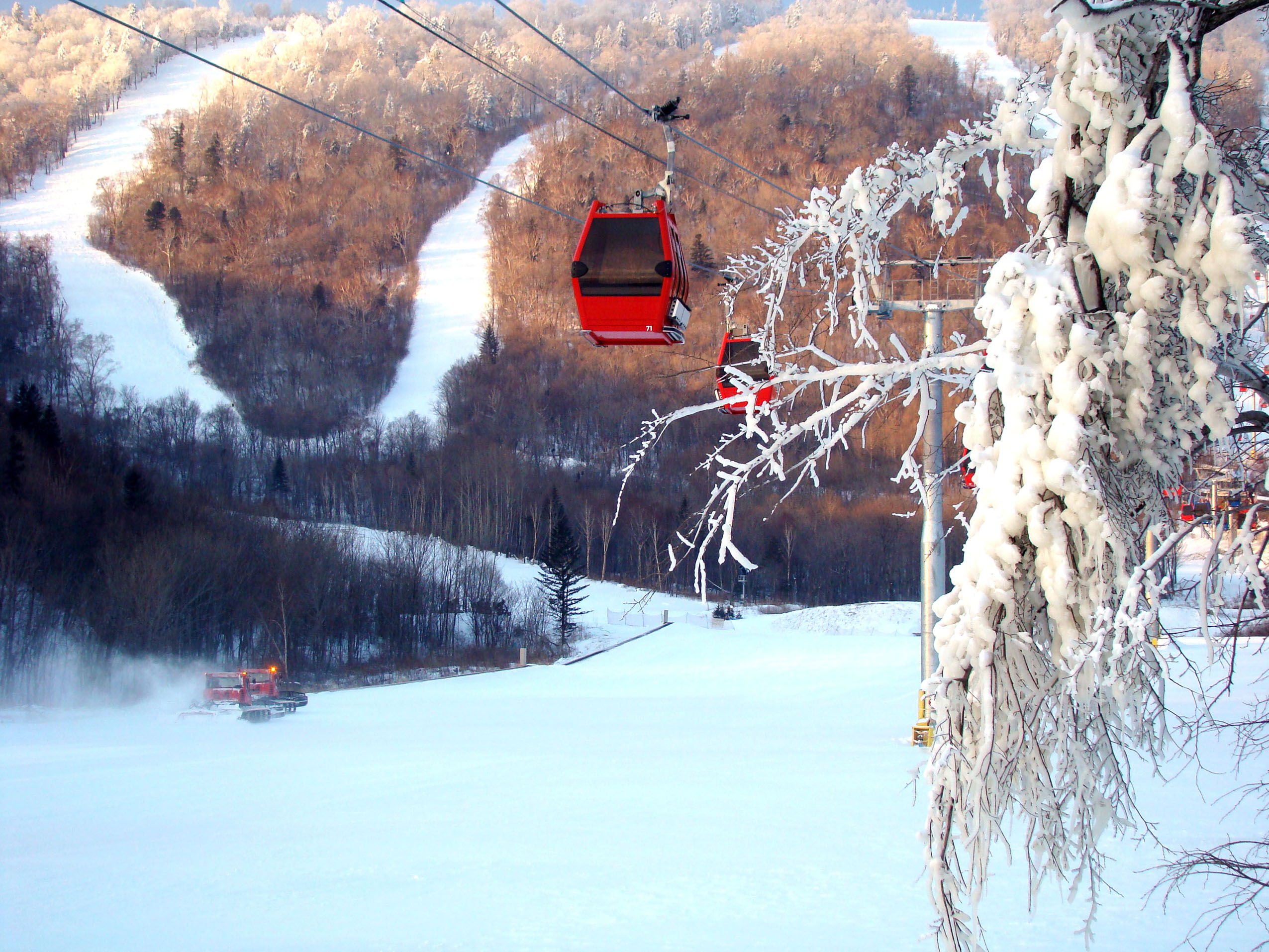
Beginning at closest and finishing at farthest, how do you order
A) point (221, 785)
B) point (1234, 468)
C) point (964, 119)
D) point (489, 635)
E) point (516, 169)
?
point (1234, 468), point (964, 119), point (221, 785), point (489, 635), point (516, 169)

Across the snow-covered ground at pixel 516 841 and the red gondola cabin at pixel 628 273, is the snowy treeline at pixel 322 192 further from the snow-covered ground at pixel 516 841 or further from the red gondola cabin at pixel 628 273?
the red gondola cabin at pixel 628 273

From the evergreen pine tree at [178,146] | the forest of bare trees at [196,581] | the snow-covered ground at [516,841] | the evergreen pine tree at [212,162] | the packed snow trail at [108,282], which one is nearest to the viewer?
the snow-covered ground at [516,841]

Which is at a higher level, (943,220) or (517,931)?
(943,220)

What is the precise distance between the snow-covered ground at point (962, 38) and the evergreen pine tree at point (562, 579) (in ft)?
422

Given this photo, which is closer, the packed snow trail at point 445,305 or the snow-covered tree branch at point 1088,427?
the snow-covered tree branch at point 1088,427

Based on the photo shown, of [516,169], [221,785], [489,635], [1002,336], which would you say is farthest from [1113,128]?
[516,169]

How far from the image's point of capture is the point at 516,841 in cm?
823

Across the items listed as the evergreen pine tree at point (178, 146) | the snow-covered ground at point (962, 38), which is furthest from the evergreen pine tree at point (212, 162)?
the snow-covered ground at point (962, 38)

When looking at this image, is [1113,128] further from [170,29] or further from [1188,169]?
[170,29]

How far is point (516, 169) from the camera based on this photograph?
116875 mm

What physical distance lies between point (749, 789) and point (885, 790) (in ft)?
Result: 4.73

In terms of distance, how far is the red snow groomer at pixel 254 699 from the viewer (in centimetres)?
1848

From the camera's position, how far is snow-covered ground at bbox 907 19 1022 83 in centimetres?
14700

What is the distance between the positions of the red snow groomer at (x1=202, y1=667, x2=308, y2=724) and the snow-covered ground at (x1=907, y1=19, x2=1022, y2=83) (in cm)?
14579
